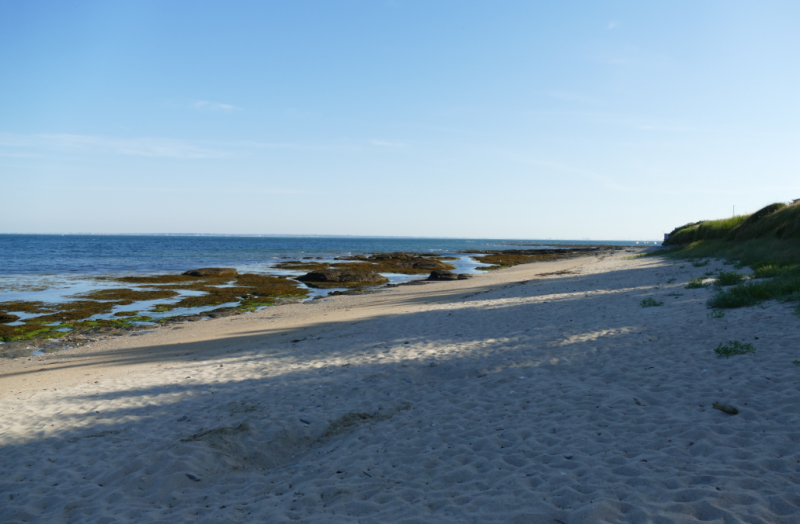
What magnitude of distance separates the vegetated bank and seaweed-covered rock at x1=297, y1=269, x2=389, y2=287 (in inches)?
785

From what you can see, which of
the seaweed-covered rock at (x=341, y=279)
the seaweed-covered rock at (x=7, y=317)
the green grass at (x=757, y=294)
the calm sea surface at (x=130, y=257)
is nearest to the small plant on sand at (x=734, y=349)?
the green grass at (x=757, y=294)

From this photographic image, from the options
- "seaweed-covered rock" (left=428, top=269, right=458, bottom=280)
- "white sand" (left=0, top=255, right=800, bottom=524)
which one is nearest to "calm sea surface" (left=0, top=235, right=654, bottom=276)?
"seaweed-covered rock" (left=428, top=269, right=458, bottom=280)

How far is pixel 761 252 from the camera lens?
17.5 meters

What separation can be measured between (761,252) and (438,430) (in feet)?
61.5

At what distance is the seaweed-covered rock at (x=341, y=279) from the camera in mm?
29459

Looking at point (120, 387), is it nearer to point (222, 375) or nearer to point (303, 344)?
point (222, 375)

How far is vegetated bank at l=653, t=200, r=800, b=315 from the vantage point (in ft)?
31.4

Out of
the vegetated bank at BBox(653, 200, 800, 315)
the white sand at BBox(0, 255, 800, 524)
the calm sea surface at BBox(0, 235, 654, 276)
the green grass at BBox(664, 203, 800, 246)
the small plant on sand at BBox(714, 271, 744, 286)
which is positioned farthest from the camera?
the calm sea surface at BBox(0, 235, 654, 276)

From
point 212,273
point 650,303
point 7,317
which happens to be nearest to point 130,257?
point 212,273

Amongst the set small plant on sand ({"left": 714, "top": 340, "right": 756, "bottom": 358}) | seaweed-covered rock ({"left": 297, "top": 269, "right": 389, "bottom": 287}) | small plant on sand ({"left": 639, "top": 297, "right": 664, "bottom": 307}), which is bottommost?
seaweed-covered rock ({"left": 297, "top": 269, "right": 389, "bottom": 287})

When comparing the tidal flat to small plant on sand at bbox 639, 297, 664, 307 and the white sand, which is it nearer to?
the white sand

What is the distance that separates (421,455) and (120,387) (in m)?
6.56

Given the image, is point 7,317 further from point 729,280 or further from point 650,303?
point 729,280

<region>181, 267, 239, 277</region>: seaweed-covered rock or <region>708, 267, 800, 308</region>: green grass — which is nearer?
<region>708, 267, 800, 308</region>: green grass
